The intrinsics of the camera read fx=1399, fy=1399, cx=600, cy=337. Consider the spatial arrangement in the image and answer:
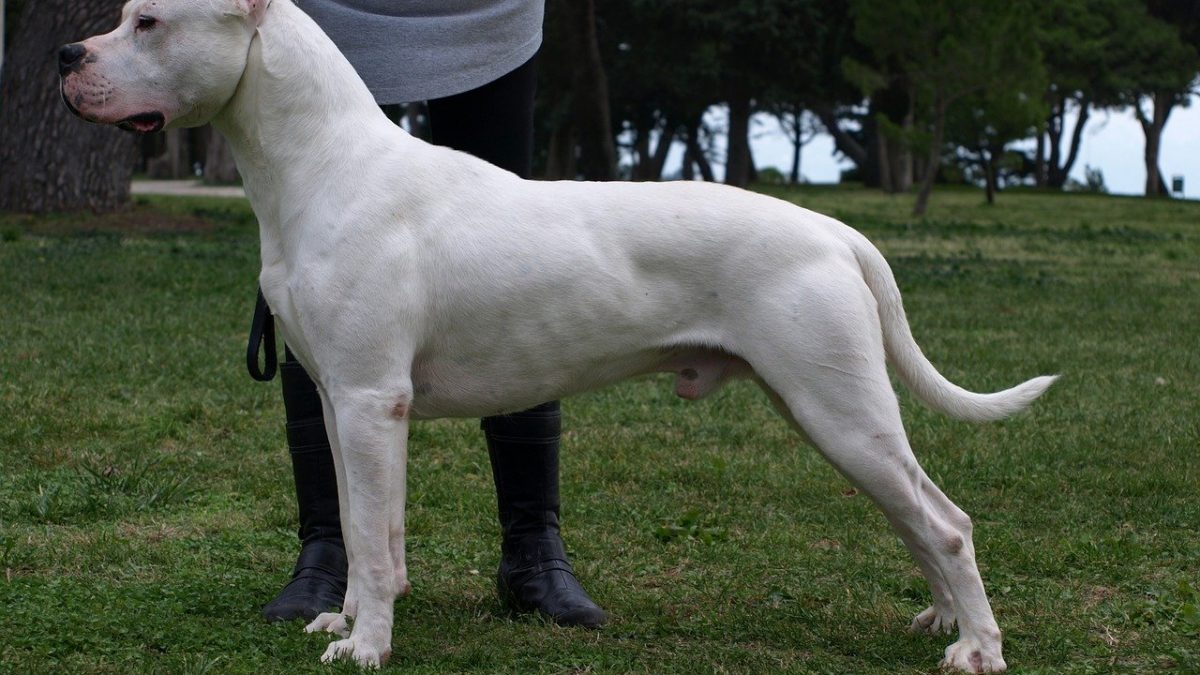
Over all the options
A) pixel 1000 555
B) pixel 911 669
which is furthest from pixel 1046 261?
pixel 911 669

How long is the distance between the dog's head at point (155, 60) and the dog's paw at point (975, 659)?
2325 mm

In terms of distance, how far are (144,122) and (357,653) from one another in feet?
4.60

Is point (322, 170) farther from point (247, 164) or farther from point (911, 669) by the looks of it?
point (911, 669)

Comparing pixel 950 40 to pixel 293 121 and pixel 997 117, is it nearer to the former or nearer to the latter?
pixel 997 117

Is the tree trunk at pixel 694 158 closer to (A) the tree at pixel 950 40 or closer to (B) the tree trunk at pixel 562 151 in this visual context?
(B) the tree trunk at pixel 562 151

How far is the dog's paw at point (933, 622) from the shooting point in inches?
150

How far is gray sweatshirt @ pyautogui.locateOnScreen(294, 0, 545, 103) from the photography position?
13.0 feet

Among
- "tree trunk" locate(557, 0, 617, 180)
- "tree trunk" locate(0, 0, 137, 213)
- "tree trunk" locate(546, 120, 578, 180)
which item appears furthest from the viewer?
"tree trunk" locate(546, 120, 578, 180)

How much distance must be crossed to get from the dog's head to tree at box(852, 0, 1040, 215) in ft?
69.6

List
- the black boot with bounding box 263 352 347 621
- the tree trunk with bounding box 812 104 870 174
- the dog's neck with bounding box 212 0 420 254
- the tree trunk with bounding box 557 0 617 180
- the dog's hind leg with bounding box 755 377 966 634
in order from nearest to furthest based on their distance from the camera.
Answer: the dog's neck with bounding box 212 0 420 254, the dog's hind leg with bounding box 755 377 966 634, the black boot with bounding box 263 352 347 621, the tree trunk with bounding box 557 0 617 180, the tree trunk with bounding box 812 104 870 174

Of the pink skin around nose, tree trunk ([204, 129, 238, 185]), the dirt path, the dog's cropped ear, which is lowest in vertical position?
the dirt path

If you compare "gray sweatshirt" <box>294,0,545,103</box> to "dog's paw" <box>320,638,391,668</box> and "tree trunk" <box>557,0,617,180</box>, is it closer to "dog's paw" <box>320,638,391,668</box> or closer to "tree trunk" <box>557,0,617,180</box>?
"dog's paw" <box>320,638,391,668</box>

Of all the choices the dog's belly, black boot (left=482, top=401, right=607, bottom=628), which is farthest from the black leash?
the dog's belly

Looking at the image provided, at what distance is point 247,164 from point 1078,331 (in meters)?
7.32
